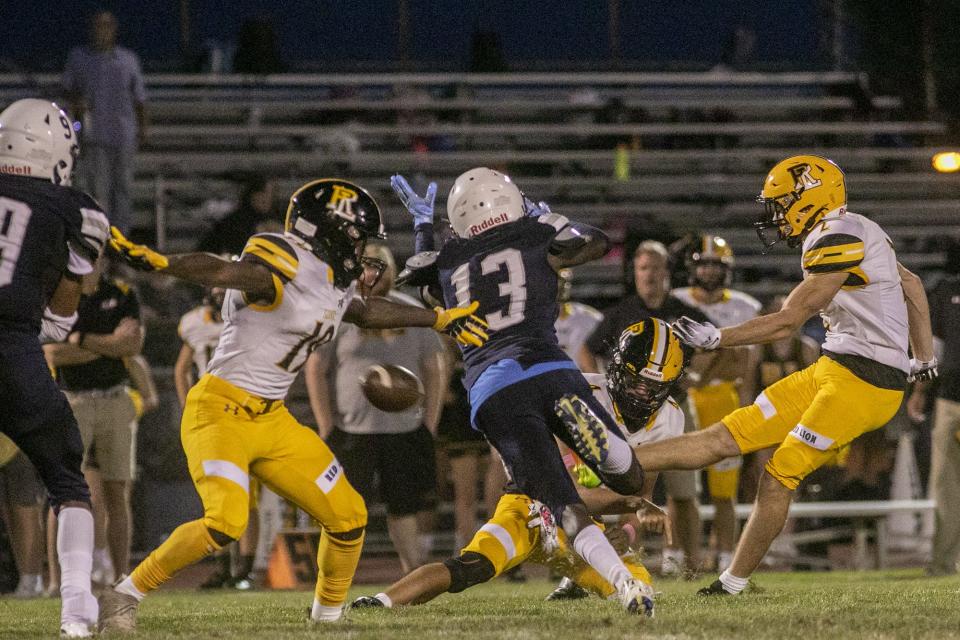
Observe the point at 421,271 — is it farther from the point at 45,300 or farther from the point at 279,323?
the point at 45,300

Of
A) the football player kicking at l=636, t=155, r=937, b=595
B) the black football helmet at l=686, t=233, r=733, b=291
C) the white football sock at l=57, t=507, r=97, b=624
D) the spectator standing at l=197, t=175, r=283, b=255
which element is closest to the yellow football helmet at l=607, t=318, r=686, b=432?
the football player kicking at l=636, t=155, r=937, b=595

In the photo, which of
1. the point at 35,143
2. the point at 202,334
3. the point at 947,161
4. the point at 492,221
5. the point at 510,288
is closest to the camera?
the point at 35,143

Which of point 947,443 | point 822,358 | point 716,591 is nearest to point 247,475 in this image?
point 716,591

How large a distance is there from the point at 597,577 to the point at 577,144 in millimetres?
9112

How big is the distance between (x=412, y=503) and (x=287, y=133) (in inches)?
250

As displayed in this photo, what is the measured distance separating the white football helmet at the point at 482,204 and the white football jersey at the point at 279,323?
76cm

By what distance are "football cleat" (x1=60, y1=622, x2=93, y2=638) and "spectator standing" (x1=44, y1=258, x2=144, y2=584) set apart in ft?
10.9

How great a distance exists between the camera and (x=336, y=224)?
5375 millimetres

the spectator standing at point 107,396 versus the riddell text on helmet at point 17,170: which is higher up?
the riddell text on helmet at point 17,170

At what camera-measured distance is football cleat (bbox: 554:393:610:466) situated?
17.2ft

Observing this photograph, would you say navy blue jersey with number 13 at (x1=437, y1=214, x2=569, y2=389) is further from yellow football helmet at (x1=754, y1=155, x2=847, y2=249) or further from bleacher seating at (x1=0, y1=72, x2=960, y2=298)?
bleacher seating at (x1=0, y1=72, x2=960, y2=298)

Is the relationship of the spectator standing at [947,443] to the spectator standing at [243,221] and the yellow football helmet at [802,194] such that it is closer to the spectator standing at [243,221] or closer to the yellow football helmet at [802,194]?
the yellow football helmet at [802,194]

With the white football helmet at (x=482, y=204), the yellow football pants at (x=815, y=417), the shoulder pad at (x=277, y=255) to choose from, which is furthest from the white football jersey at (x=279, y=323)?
the yellow football pants at (x=815, y=417)

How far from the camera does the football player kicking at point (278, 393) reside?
16.7 ft
